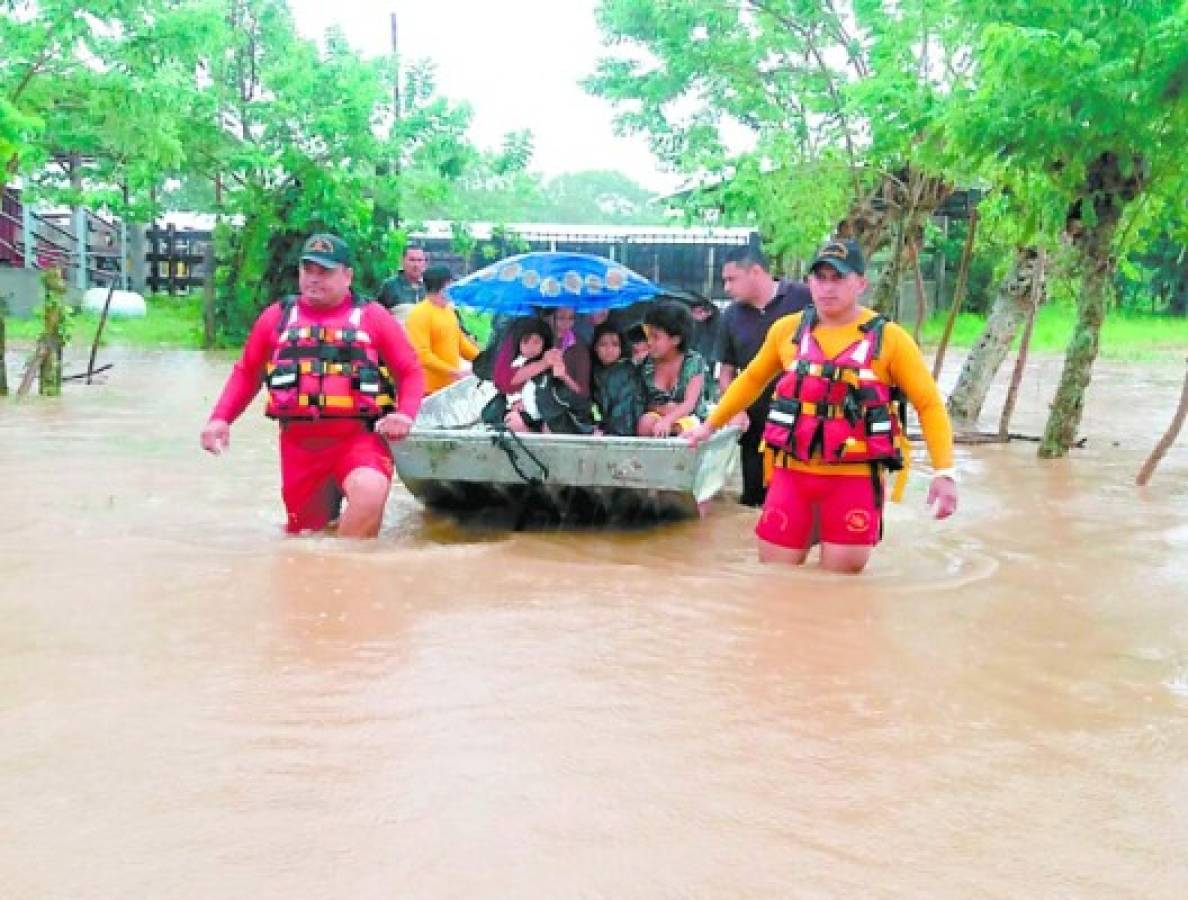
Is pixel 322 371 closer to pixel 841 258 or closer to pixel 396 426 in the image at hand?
pixel 396 426

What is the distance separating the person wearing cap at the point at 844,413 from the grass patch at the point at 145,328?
17341 millimetres

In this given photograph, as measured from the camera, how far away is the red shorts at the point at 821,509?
18.6 feet

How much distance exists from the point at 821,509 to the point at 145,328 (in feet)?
74.0

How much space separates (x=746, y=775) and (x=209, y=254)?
2143 centimetres

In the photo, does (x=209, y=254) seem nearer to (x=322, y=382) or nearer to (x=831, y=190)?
(x=831, y=190)

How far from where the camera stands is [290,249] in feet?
76.4

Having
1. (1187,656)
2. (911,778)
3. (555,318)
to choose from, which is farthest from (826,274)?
(555,318)

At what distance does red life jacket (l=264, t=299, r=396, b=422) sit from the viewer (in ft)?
20.4

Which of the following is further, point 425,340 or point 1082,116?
point 425,340

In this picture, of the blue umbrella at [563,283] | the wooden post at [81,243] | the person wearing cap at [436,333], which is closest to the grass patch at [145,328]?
the wooden post at [81,243]

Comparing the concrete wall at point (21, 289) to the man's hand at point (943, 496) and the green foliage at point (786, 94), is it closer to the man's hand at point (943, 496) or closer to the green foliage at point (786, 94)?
the green foliage at point (786, 94)

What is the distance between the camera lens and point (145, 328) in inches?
1028

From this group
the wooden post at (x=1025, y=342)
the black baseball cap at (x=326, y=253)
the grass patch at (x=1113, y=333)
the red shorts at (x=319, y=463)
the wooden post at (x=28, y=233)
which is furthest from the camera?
the grass patch at (x=1113, y=333)

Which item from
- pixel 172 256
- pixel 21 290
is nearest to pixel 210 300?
pixel 21 290
